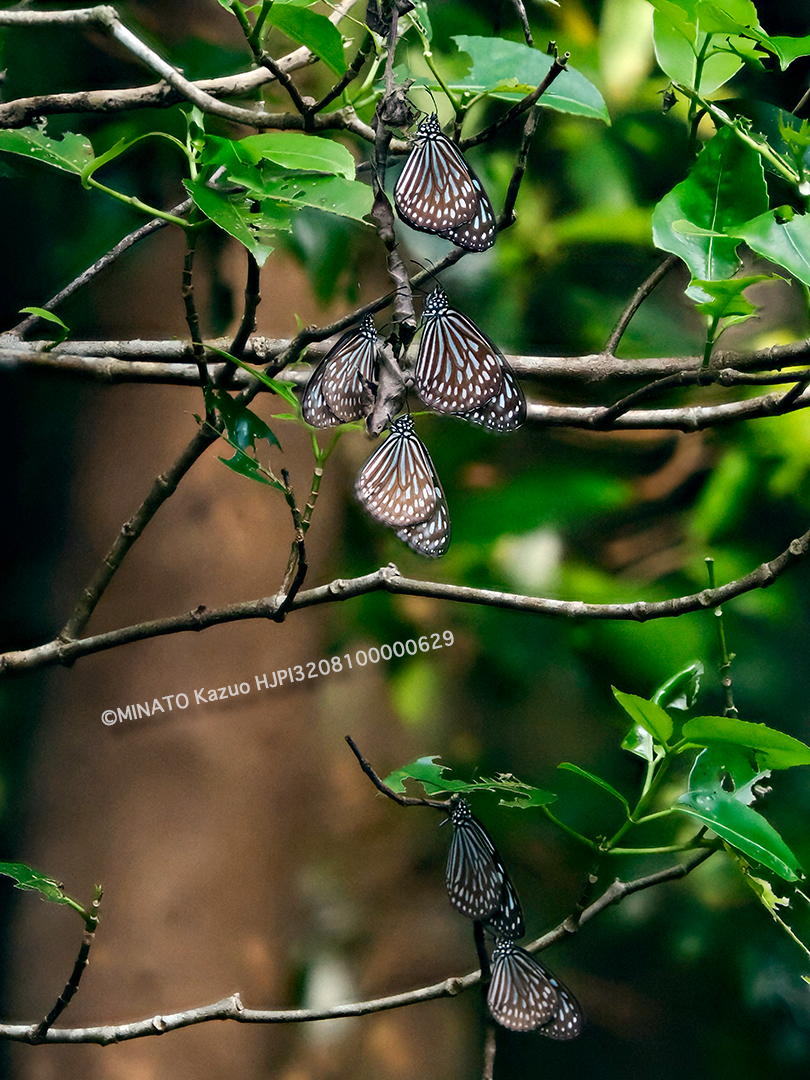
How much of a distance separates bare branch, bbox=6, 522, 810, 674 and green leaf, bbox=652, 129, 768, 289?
26cm

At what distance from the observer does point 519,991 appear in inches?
25.5

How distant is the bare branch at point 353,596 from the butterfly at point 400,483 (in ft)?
0.68

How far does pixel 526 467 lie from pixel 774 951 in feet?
1.77

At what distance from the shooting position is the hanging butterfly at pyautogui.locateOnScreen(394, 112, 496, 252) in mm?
441

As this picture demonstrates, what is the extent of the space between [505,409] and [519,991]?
1.54ft

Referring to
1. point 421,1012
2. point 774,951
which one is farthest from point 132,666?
point 774,951

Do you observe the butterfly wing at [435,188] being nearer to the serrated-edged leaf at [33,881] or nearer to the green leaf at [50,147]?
the green leaf at [50,147]

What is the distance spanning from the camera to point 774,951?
79 cm

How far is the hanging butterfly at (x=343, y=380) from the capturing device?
1.67 ft

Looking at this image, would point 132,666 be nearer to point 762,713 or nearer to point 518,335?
point 518,335

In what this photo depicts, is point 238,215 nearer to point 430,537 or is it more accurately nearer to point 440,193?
point 440,193

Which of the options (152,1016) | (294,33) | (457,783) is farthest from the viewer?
(152,1016)

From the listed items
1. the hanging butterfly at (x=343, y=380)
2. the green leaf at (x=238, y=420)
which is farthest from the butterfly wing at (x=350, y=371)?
the green leaf at (x=238, y=420)

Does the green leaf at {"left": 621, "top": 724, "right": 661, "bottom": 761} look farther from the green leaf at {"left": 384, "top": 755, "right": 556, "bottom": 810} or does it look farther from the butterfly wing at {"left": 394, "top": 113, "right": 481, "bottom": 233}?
A: the butterfly wing at {"left": 394, "top": 113, "right": 481, "bottom": 233}
